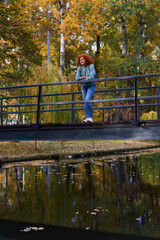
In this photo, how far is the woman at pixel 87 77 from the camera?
991 centimetres

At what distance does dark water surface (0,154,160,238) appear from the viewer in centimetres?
855

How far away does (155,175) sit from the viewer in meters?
15.9

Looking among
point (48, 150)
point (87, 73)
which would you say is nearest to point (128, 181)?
point (87, 73)

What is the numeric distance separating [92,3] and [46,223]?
76.0ft

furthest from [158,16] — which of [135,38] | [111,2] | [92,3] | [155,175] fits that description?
[155,175]

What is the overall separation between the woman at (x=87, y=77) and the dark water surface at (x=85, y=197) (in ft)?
7.27

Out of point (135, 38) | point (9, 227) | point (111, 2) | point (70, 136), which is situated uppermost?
point (111, 2)

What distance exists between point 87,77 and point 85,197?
3322 mm

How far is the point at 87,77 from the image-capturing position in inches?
390

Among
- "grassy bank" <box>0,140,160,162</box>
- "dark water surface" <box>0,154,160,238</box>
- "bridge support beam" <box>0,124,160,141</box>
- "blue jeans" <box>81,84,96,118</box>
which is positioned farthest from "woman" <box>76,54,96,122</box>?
"grassy bank" <box>0,140,160,162</box>

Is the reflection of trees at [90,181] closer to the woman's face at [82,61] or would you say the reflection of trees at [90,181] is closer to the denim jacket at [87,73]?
the denim jacket at [87,73]

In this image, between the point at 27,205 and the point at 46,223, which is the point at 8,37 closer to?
the point at 27,205

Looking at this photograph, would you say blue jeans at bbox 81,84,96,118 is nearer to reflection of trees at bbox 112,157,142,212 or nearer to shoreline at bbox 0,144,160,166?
reflection of trees at bbox 112,157,142,212

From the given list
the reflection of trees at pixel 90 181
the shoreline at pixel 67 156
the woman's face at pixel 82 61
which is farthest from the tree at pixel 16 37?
the woman's face at pixel 82 61
